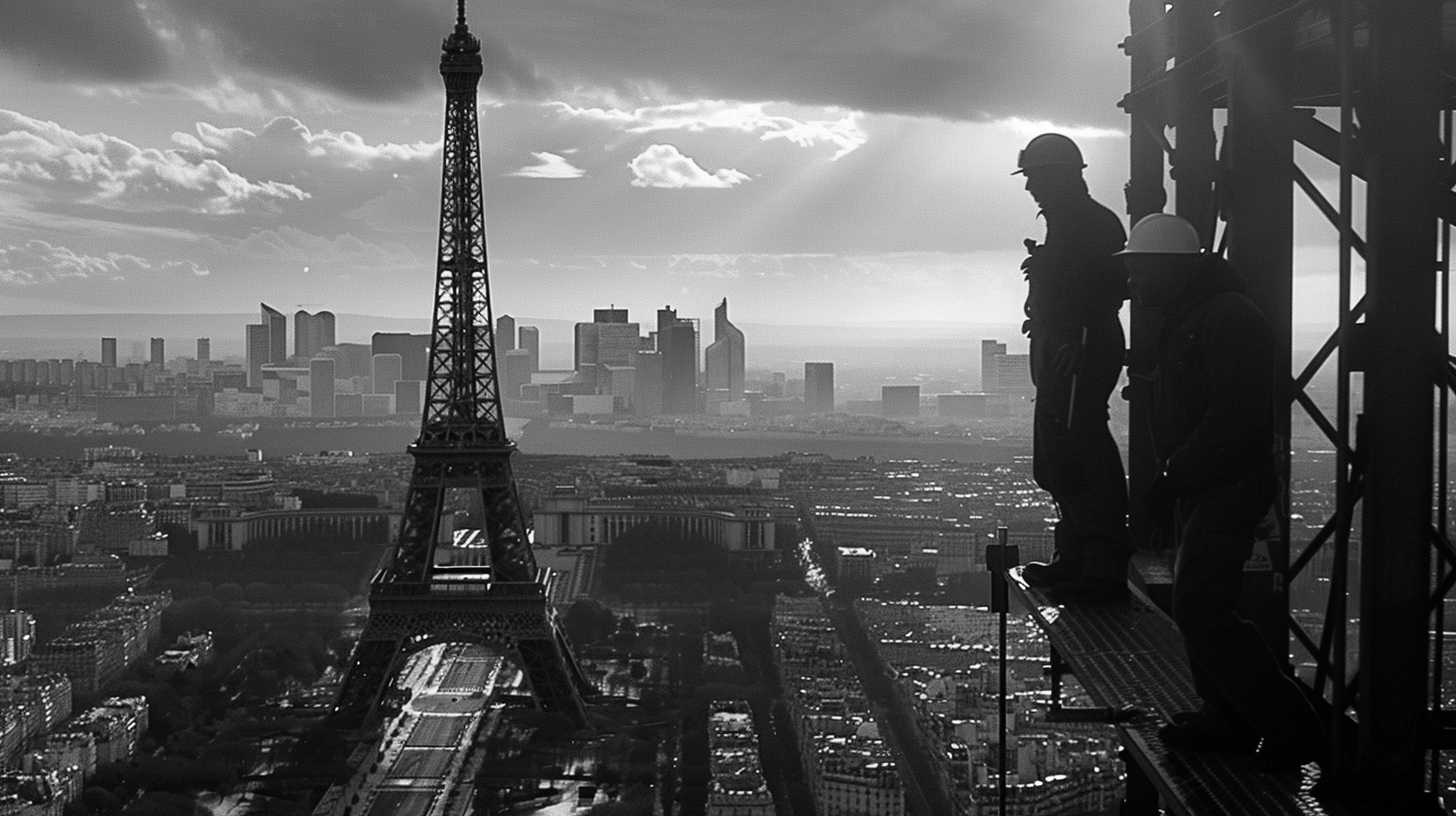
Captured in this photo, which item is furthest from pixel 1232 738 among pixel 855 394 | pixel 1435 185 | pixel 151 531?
pixel 855 394

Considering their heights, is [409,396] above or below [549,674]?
above

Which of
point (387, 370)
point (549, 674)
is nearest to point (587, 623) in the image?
point (549, 674)

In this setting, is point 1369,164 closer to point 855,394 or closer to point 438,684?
point 438,684

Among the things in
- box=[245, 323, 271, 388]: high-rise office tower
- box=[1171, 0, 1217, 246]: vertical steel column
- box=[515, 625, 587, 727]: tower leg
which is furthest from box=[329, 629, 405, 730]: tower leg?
box=[245, 323, 271, 388]: high-rise office tower

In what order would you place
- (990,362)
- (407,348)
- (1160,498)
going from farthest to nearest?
(407,348), (990,362), (1160,498)

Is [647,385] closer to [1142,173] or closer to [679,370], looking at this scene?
[679,370]

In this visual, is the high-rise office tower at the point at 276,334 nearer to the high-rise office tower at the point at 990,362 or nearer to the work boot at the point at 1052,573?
the high-rise office tower at the point at 990,362

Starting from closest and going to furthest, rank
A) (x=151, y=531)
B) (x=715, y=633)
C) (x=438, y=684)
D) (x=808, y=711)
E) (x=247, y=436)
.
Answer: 1. (x=808, y=711)
2. (x=438, y=684)
3. (x=715, y=633)
4. (x=151, y=531)
5. (x=247, y=436)
